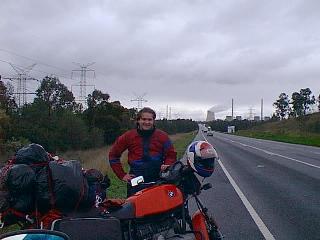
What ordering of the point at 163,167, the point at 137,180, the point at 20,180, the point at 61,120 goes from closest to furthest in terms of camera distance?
the point at 20,180, the point at 137,180, the point at 163,167, the point at 61,120

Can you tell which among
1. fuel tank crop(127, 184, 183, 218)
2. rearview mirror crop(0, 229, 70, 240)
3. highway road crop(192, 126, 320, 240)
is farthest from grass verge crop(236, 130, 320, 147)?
rearview mirror crop(0, 229, 70, 240)

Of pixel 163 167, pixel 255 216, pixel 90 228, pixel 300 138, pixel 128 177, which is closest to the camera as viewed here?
pixel 90 228

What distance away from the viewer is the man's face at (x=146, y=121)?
6.32 meters

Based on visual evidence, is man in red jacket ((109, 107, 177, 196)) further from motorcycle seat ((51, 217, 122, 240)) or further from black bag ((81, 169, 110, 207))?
motorcycle seat ((51, 217, 122, 240))

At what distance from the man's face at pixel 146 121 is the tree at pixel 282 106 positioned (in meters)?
125

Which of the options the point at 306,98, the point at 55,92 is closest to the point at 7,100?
the point at 55,92

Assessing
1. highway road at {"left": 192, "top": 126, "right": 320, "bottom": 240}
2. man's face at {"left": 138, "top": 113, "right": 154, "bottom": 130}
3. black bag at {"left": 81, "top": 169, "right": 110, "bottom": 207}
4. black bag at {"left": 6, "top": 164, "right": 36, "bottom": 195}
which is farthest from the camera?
highway road at {"left": 192, "top": 126, "right": 320, "bottom": 240}

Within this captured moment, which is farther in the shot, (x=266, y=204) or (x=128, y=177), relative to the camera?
(x=266, y=204)

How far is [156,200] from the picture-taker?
504 cm

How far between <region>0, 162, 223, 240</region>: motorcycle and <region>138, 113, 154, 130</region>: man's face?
38.5 inches

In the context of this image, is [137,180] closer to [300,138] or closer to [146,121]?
[146,121]

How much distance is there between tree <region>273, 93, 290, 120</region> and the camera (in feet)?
421

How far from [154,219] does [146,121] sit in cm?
158

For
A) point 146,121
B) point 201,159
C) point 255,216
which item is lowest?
point 255,216
